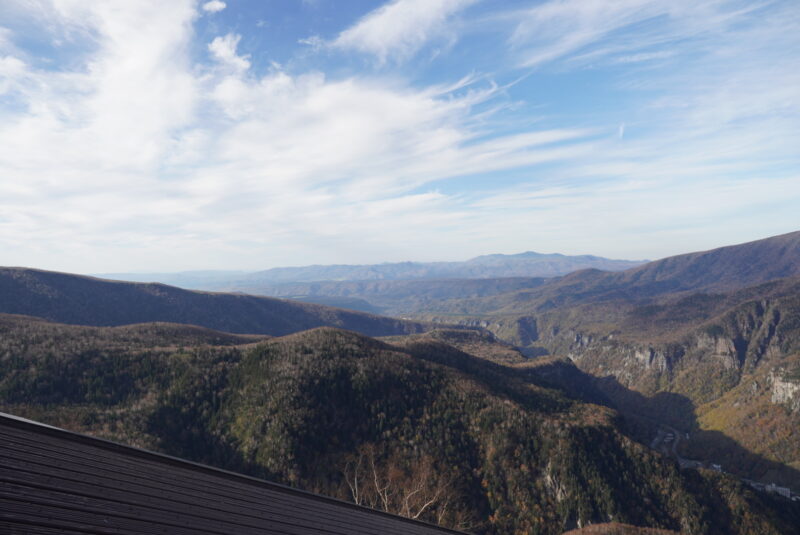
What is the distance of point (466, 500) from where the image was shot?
300 feet

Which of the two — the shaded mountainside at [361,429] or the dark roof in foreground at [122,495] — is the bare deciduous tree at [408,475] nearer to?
the shaded mountainside at [361,429]

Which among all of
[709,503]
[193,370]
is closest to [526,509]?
[709,503]

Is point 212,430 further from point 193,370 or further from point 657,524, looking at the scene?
point 657,524

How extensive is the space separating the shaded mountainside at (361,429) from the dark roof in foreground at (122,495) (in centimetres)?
5766

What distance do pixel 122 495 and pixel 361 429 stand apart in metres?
96.6

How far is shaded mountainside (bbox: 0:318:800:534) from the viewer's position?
84500 mm

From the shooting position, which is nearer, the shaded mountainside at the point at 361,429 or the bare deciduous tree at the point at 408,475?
the bare deciduous tree at the point at 408,475

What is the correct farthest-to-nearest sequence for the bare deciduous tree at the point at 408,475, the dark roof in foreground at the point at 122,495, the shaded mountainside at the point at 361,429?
1. the shaded mountainside at the point at 361,429
2. the bare deciduous tree at the point at 408,475
3. the dark roof in foreground at the point at 122,495

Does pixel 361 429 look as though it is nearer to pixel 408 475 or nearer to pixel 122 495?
pixel 408 475

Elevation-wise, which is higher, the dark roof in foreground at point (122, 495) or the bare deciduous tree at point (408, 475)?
the dark roof in foreground at point (122, 495)

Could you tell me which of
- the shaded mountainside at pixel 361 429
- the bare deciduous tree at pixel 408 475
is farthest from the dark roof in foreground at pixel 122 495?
the shaded mountainside at pixel 361 429

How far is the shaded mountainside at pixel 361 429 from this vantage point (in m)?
84.5

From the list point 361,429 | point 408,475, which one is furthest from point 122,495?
point 361,429

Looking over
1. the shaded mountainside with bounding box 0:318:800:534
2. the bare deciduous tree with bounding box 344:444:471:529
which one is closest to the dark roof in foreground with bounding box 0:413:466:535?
the bare deciduous tree with bounding box 344:444:471:529
